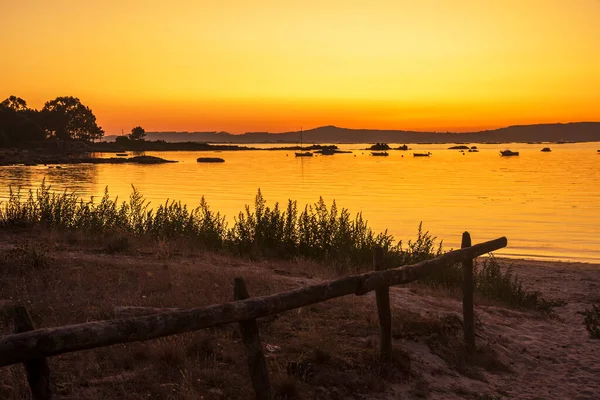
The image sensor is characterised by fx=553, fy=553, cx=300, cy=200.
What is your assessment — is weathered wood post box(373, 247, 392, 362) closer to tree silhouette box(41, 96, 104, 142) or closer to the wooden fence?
the wooden fence

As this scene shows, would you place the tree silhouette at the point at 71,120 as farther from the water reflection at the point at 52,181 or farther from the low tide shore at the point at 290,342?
the low tide shore at the point at 290,342

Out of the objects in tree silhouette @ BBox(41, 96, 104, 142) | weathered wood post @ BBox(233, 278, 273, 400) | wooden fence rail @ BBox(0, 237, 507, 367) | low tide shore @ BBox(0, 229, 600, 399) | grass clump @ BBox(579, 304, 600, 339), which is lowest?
grass clump @ BBox(579, 304, 600, 339)

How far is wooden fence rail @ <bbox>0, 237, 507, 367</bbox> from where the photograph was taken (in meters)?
4.34

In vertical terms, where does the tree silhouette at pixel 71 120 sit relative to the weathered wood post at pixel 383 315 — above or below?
above

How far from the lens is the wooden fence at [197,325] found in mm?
4410

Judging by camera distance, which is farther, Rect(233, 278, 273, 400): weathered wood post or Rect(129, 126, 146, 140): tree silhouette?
Rect(129, 126, 146, 140): tree silhouette

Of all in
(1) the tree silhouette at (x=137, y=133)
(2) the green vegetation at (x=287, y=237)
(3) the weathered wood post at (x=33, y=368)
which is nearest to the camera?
(3) the weathered wood post at (x=33, y=368)

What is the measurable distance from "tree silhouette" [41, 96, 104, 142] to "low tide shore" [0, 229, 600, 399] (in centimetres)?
14288

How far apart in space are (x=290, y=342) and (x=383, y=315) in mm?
1501

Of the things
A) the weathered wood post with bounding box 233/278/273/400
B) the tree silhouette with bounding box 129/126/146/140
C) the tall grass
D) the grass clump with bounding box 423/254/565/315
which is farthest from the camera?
the tree silhouette with bounding box 129/126/146/140

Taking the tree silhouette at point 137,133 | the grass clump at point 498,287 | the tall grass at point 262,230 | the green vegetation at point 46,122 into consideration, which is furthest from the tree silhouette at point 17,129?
the grass clump at point 498,287

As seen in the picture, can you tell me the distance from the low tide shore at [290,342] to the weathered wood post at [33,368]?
1.70 m

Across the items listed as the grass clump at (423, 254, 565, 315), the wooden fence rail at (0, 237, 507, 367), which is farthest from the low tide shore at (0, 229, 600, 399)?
the wooden fence rail at (0, 237, 507, 367)

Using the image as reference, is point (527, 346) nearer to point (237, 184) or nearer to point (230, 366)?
point (230, 366)
